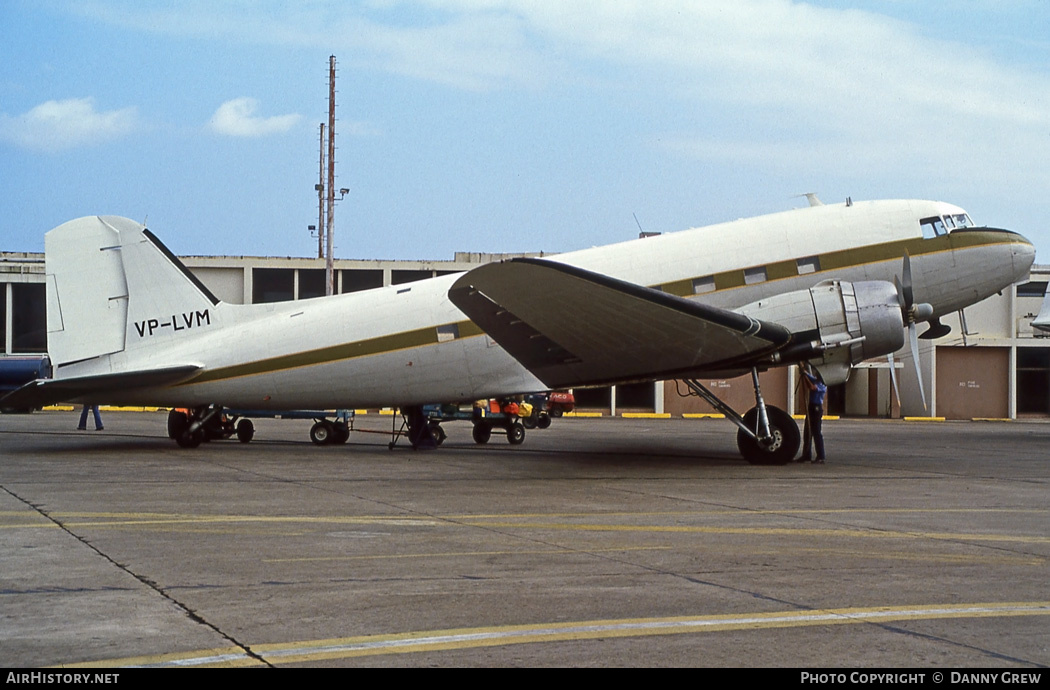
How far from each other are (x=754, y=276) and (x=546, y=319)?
178 inches

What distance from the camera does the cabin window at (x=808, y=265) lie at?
57.6 ft

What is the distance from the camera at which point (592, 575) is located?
7203 millimetres

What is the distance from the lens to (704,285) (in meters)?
17.8

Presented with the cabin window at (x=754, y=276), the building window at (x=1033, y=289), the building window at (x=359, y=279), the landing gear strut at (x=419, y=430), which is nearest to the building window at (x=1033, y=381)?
the building window at (x=1033, y=289)

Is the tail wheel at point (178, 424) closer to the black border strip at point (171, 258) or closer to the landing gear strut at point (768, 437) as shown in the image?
the black border strip at point (171, 258)

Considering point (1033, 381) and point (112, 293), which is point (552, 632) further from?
point (1033, 381)

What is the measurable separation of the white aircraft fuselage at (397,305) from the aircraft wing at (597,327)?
118cm

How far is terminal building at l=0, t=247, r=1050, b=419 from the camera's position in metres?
48.7

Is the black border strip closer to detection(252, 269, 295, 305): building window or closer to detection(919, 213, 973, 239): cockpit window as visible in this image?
detection(919, 213, 973, 239): cockpit window

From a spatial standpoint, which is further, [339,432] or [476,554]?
[339,432]

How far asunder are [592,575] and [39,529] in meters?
5.44

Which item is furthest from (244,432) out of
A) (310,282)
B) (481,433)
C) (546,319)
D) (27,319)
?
(27,319)

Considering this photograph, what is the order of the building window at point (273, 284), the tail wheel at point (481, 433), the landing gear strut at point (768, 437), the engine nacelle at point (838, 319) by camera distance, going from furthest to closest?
the building window at point (273, 284), the tail wheel at point (481, 433), the landing gear strut at point (768, 437), the engine nacelle at point (838, 319)

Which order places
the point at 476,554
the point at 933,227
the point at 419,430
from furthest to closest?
the point at 419,430 < the point at 933,227 < the point at 476,554
